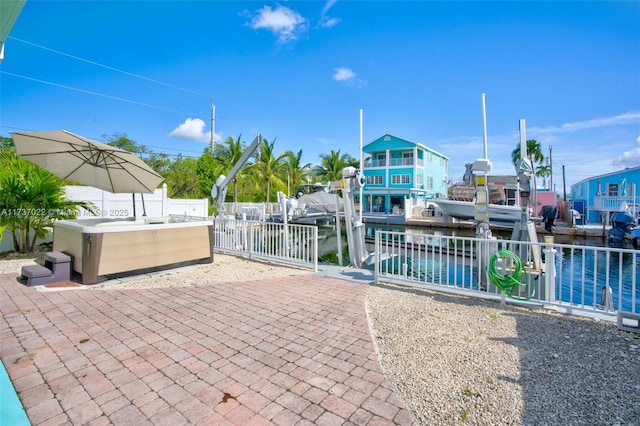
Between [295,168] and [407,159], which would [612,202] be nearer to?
[407,159]

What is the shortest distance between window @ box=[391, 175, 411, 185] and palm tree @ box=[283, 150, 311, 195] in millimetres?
8966

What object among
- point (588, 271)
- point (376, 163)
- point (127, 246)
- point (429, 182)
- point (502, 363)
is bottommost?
point (588, 271)

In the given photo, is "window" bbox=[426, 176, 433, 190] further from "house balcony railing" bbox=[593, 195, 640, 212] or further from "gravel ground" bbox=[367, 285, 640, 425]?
"gravel ground" bbox=[367, 285, 640, 425]

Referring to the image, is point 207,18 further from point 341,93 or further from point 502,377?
point 502,377

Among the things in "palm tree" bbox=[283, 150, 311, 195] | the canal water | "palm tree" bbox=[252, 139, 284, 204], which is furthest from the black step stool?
"palm tree" bbox=[283, 150, 311, 195]

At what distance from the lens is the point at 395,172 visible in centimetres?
3033

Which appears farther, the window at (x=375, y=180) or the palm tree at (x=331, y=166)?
the palm tree at (x=331, y=166)

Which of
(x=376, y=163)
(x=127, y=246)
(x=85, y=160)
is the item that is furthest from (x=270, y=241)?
(x=376, y=163)

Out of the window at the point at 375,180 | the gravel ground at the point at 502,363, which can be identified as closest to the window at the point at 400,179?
the window at the point at 375,180

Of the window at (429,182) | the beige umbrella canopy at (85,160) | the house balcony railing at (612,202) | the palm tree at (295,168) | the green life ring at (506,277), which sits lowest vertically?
the green life ring at (506,277)

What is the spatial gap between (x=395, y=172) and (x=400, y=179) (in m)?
0.92

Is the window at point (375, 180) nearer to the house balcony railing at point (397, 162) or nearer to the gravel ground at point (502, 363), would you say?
the house balcony railing at point (397, 162)

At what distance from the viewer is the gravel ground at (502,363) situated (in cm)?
197

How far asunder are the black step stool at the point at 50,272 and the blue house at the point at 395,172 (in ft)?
84.6
